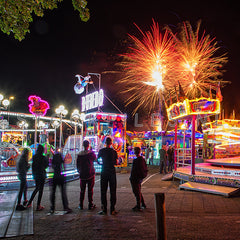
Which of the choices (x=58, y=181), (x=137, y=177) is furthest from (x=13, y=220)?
(x=137, y=177)

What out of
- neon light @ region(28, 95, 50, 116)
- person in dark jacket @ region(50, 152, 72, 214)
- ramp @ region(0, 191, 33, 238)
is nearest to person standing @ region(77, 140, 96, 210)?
person in dark jacket @ region(50, 152, 72, 214)

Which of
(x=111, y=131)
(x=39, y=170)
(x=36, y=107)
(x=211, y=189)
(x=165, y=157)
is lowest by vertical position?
(x=211, y=189)

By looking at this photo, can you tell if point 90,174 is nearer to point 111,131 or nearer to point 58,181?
point 58,181

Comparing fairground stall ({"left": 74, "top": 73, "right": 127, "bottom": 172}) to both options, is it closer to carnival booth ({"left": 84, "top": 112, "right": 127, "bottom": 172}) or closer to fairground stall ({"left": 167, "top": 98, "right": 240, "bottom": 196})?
carnival booth ({"left": 84, "top": 112, "right": 127, "bottom": 172})

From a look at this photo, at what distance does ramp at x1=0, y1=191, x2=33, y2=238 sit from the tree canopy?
4.53m

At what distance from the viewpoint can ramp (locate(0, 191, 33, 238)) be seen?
4.93 meters

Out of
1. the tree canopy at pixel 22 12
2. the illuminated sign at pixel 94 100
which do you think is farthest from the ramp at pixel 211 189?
the illuminated sign at pixel 94 100

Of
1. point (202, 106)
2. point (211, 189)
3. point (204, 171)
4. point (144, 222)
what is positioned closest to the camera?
point (144, 222)

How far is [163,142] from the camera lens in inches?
1090

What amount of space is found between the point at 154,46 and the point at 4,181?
11.5 meters

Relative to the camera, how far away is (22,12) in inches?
263

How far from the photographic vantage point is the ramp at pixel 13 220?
4.93 meters

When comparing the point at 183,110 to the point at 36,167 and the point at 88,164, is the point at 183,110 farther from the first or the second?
the point at 36,167

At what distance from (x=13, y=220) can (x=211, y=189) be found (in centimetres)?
660
